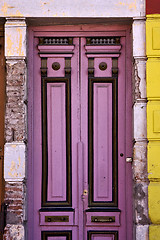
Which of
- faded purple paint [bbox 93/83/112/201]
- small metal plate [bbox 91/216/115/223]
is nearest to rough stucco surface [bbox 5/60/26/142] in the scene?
faded purple paint [bbox 93/83/112/201]

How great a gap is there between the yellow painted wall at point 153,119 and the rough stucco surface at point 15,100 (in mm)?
1466

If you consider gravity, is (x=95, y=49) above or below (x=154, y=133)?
above

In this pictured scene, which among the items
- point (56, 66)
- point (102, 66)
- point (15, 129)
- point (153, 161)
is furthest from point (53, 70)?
point (153, 161)

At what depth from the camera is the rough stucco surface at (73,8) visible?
509 centimetres

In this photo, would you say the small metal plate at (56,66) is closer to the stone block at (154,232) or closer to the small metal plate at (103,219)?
the small metal plate at (103,219)

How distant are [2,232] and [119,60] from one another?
2.48 meters

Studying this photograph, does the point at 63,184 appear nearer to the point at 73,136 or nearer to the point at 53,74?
the point at 73,136

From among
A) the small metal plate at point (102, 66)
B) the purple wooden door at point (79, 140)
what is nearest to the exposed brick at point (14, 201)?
the purple wooden door at point (79, 140)

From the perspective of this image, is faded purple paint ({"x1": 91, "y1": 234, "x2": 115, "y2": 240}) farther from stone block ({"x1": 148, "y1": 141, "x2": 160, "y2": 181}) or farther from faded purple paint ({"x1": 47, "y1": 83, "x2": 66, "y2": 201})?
stone block ({"x1": 148, "y1": 141, "x2": 160, "y2": 181})

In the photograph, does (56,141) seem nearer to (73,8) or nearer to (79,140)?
(79,140)

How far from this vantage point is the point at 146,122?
5.02m

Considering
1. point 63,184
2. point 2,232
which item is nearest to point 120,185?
point 63,184

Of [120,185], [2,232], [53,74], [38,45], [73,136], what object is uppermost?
[38,45]

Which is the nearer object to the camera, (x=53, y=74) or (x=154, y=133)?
(x=154, y=133)
